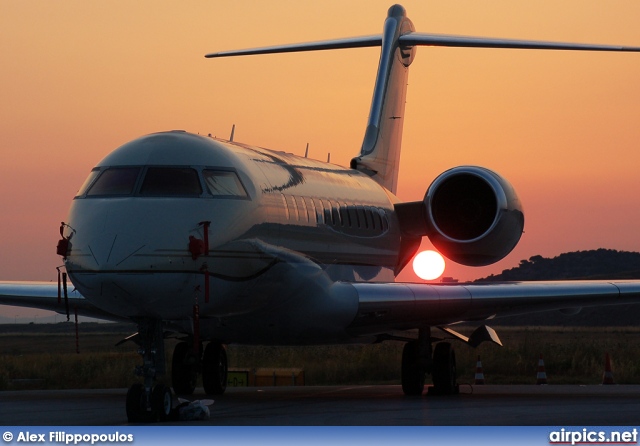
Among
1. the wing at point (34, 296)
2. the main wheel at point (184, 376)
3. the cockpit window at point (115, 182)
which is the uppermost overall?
the cockpit window at point (115, 182)

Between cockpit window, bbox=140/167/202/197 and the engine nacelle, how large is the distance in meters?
6.99

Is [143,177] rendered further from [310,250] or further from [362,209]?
[362,209]

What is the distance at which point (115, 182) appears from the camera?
1609cm

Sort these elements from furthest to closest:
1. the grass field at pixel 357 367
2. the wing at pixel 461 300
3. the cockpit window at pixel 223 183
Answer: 1. the grass field at pixel 357 367
2. the wing at pixel 461 300
3. the cockpit window at pixel 223 183

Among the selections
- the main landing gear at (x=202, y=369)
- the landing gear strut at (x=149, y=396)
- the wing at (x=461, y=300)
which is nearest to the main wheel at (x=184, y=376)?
the main landing gear at (x=202, y=369)

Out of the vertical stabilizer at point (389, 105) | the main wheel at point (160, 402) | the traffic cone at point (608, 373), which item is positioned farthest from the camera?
the vertical stabilizer at point (389, 105)

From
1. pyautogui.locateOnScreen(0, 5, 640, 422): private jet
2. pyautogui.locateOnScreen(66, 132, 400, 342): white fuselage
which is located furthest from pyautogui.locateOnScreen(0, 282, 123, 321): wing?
pyautogui.locateOnScreen(66, 132, 400, 342): white fuselage

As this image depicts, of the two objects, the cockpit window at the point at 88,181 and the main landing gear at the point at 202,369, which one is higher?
the cockpit window at the point at 88,181

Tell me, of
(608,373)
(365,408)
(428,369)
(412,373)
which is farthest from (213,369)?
(608,373)

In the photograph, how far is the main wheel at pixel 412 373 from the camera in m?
21.6

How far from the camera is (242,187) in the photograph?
16.9 metres

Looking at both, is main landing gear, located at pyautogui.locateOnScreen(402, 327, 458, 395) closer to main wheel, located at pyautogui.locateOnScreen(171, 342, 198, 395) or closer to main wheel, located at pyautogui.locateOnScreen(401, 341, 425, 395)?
main wheel, located at pyautogui.locateOnScreen(401, 341, 425, 395)

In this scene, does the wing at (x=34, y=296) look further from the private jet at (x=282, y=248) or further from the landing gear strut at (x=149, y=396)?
the landing gear strut at (x=149, y=396)

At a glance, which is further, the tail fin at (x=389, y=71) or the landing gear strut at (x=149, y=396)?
the tail fin at (x=389, y=71)
